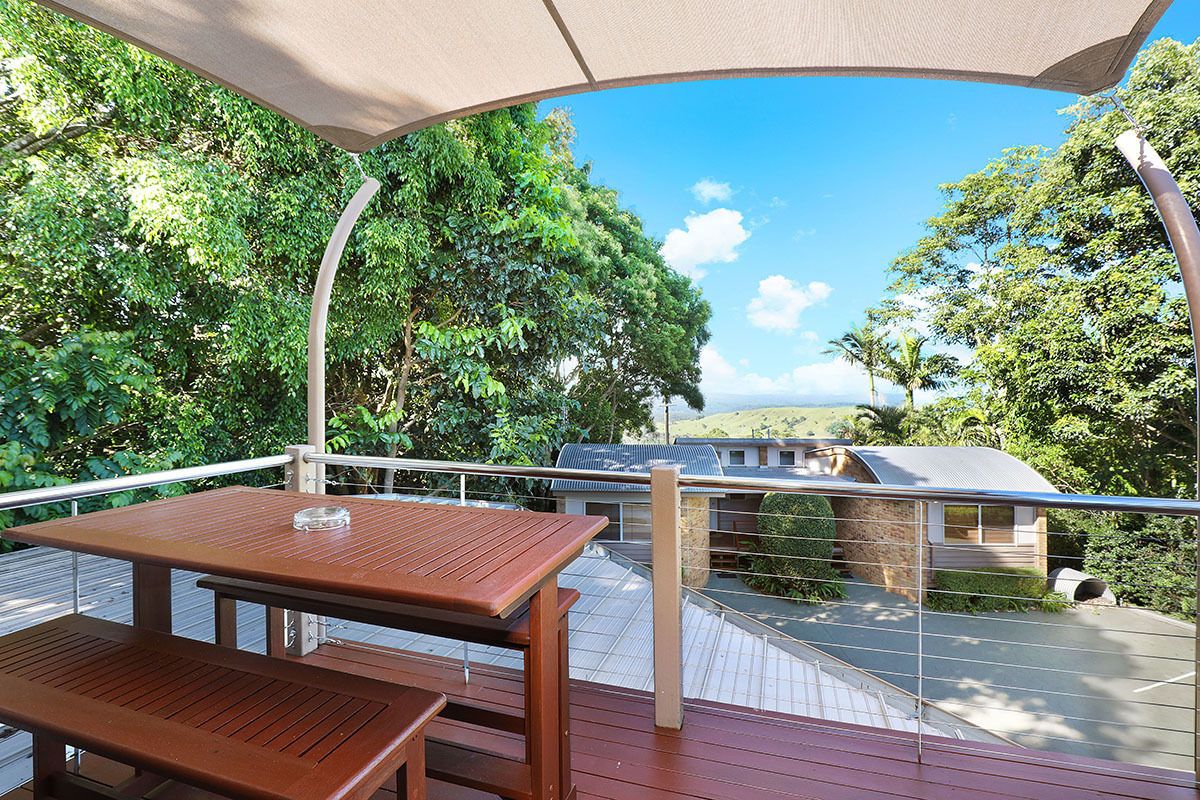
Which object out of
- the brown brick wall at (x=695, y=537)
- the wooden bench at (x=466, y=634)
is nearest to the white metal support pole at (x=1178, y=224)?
the wooden bench at (x=466, y=634)

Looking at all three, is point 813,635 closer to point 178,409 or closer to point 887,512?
point 887,512

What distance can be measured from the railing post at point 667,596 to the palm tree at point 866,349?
24620 mm

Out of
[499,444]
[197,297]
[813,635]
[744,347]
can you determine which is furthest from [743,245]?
[197,297]

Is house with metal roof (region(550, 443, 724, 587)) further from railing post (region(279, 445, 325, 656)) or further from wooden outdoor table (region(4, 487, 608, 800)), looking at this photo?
wooden outdoor table (region(4, 487, 608, 800))

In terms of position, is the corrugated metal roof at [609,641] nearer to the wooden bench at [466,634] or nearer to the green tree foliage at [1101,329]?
the wooden bench at [466,634]

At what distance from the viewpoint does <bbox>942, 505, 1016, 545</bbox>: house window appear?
13.3m

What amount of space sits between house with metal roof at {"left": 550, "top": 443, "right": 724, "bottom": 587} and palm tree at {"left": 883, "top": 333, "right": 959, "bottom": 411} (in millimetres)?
10902

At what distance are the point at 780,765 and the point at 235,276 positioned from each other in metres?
6.78

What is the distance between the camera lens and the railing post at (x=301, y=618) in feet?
8.45

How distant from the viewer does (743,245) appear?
106 ft

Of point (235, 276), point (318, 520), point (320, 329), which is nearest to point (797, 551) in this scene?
point (235, 276)

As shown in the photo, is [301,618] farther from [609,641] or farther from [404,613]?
[609,641]

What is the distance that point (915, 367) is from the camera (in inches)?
853

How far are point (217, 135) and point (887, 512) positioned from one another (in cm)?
1482
